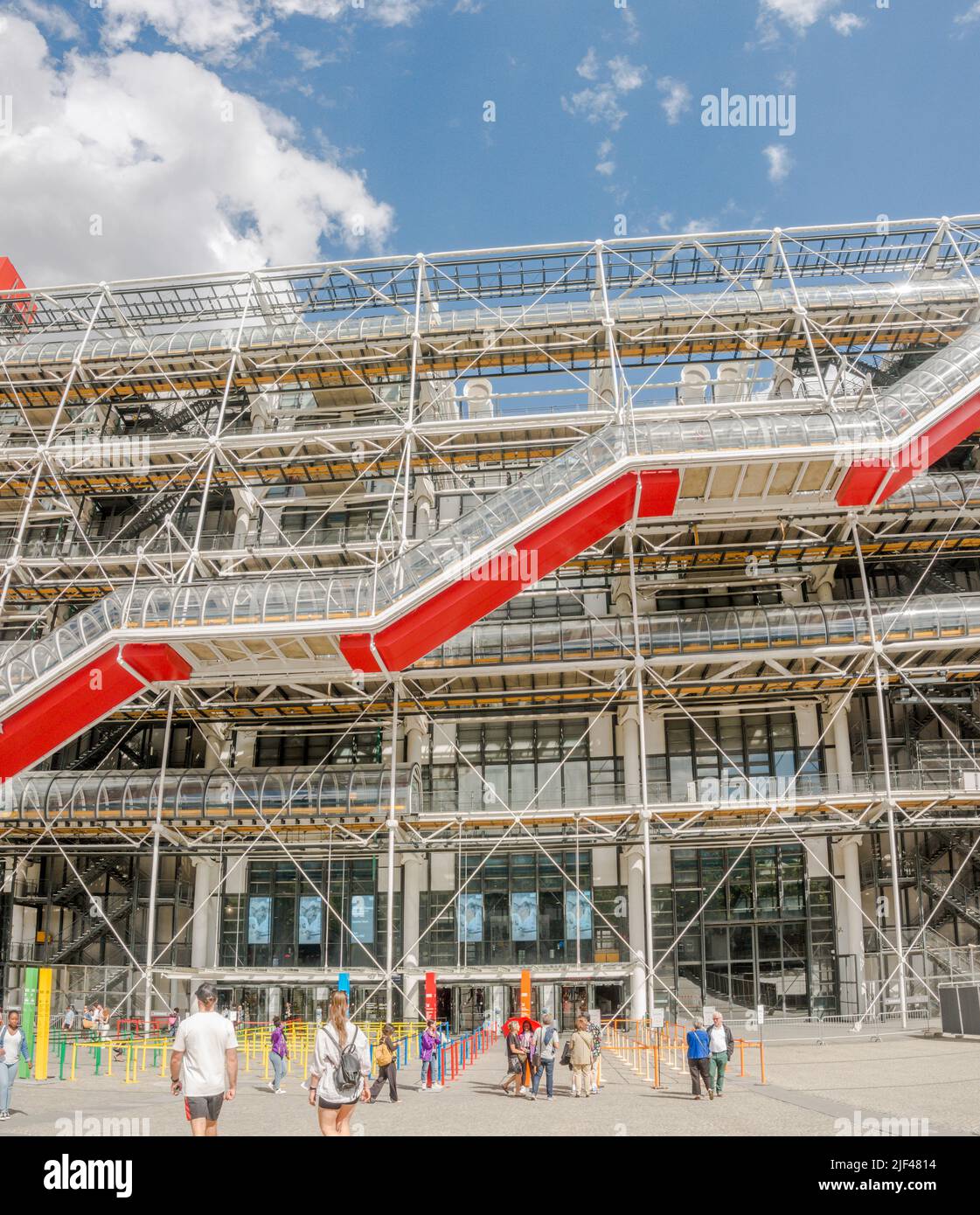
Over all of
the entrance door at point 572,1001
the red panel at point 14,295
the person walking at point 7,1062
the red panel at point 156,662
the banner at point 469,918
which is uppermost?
the red panel at point 14,295

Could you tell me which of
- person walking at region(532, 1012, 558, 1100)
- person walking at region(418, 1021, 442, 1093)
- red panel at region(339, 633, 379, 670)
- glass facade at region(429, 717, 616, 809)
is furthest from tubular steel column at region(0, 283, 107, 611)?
person walking at region(532, 1012, 558, 1100)

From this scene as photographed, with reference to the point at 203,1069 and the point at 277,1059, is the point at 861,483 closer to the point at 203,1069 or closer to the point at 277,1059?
the point at 277,1059

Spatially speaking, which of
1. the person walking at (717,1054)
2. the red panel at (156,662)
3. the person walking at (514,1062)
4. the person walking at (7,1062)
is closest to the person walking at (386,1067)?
the person walking at (514,1062)

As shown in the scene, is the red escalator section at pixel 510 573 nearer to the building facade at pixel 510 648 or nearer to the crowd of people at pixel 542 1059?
the building facade at pixel 510 648

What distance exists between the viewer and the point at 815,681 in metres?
24.1

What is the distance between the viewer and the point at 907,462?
21.2m

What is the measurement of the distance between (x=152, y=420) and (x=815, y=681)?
60.7 feet

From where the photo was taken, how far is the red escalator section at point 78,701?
2097cm

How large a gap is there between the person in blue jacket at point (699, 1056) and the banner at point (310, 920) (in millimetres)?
15102

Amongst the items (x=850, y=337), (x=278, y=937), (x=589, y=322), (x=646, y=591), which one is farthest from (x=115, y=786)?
(x=850, y=337)

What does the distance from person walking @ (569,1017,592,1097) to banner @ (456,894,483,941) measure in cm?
1223

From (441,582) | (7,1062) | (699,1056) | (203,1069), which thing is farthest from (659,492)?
(203,1069)

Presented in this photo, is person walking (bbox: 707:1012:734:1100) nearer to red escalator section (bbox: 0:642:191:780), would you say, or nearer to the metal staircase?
red escalator section (bbox: 0:642:191:780)

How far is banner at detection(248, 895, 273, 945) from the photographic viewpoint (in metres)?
26.0
